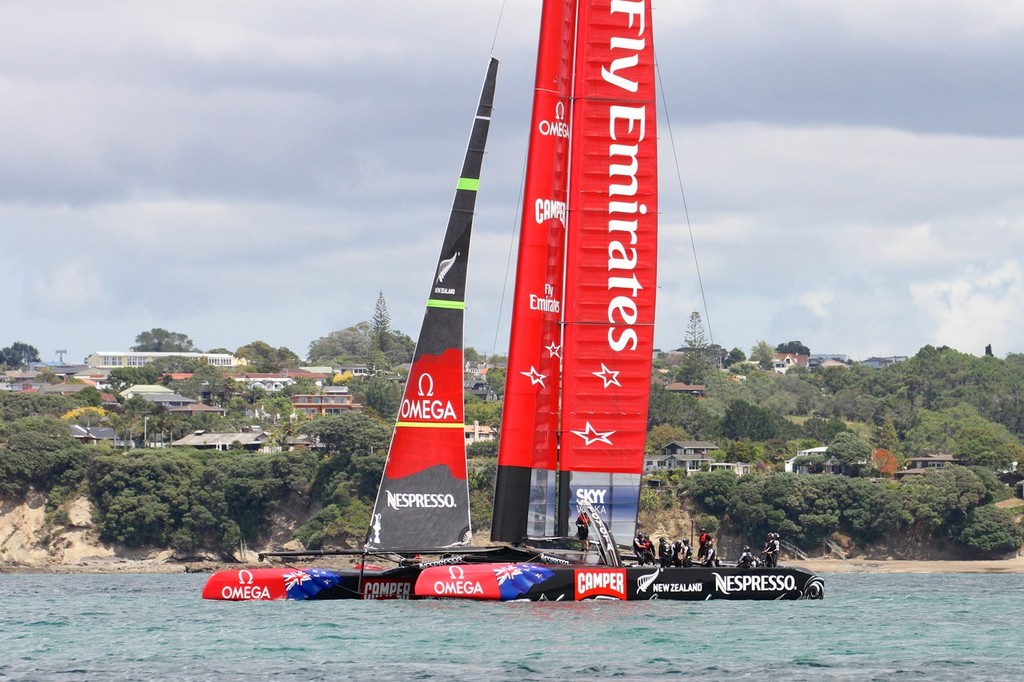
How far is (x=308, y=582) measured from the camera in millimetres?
34250

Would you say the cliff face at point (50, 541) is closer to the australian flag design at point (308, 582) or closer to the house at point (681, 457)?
the house at point (681, 457)

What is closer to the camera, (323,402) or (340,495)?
(340,495)

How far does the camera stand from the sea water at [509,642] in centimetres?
2547

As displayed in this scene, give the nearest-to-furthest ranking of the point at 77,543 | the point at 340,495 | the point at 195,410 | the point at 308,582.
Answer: the point at 308,582, the point at 77,543, the point at 340,495, the point at 195,410

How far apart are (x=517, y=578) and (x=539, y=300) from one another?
594 centimetres

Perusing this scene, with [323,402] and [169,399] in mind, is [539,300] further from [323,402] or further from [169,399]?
[323,402]

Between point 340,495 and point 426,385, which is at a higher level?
A: point 426,385

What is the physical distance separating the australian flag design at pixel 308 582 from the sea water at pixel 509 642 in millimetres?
488

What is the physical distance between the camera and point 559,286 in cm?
3572

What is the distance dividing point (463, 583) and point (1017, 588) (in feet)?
109

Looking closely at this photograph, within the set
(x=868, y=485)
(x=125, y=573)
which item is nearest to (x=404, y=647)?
(x=125, y=573)

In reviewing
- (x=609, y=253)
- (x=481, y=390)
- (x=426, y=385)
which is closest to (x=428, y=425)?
(x=426, y=385)

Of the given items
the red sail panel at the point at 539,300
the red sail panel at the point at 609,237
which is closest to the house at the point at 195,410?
the red sail panel at the point at 539,300

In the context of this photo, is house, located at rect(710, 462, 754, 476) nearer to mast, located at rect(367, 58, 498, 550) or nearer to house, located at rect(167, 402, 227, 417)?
house, located at rect(167, 402, 227, 417)
